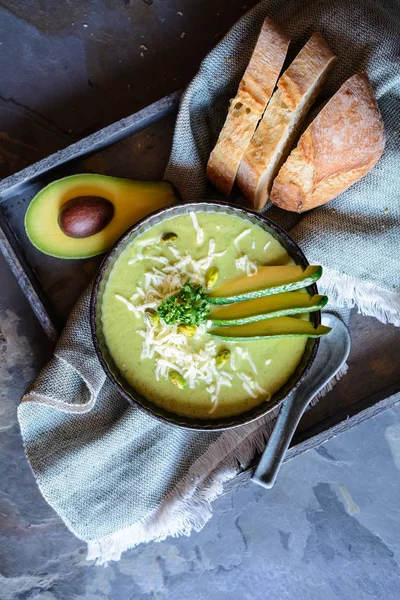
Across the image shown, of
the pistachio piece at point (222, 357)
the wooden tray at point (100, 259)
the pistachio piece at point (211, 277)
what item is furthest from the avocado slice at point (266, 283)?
the wooden tray at point (100, 259)

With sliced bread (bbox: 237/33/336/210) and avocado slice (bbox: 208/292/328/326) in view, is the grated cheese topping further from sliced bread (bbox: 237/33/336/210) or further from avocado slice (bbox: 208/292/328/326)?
sliced bread (bbox: 237/33/336/210)

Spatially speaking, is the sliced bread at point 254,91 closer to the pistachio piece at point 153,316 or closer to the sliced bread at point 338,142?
the sliced bread at point 338,142

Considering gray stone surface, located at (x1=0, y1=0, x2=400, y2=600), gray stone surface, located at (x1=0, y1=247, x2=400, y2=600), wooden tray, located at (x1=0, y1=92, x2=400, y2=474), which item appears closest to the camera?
wooden tray, located at (x1=0, y1=92, x2=400, y2=474)

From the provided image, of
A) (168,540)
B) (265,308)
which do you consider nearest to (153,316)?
(265,308)

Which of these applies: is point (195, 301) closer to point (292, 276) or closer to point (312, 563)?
point (292, 276)

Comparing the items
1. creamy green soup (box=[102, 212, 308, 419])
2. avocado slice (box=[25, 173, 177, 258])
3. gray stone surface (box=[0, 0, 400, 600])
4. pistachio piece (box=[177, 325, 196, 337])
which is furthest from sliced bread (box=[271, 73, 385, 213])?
gray stone surface (box=[0, 0, 400, 600])

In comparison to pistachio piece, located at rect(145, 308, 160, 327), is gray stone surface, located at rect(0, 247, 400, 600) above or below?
below
